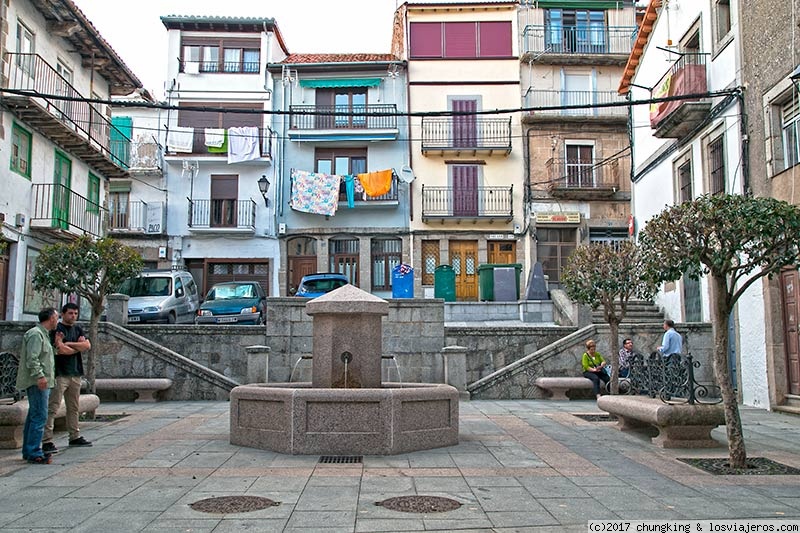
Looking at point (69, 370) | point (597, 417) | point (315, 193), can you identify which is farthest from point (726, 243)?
point (315, 193)

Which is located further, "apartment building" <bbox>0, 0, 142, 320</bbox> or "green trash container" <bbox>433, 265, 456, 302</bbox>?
"green trash container" <bbox>433, 265, 456, 302</bbox>

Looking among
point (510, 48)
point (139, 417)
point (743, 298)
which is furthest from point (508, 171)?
point (139, 417)

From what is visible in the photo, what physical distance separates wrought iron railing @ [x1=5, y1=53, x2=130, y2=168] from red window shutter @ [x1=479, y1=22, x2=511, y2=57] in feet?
49.0

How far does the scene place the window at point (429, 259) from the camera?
29.1 meters

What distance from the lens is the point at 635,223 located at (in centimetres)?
2233

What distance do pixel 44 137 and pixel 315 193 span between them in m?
10.5

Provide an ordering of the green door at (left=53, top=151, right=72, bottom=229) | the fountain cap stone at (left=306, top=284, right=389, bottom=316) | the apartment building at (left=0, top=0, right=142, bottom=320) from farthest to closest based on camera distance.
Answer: the green door at (left=53, top=151, right=72, bottom=229) → the apartment building at (left=0, top=0, right=142, bottom=320) → the fountain cap stone at (left=306, top=284, right=389, bottom=316)

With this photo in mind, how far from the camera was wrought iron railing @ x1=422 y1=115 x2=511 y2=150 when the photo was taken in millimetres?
29359

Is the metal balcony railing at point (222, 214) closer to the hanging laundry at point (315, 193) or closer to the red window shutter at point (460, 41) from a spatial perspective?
the hanging laundry at point (315, 193)

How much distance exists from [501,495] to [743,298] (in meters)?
10.7

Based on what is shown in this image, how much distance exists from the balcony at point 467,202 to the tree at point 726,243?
20709mm

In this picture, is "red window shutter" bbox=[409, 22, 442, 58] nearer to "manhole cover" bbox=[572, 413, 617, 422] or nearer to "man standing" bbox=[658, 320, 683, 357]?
"man standing" bbox=[658, 320, 683, 357]

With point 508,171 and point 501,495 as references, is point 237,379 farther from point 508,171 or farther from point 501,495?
point 508,171

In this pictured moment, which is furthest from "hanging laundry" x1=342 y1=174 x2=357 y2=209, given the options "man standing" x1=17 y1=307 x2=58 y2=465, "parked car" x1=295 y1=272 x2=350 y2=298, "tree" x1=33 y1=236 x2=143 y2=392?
"man standing" x1=17 y1=307 x2=58 y2=465
